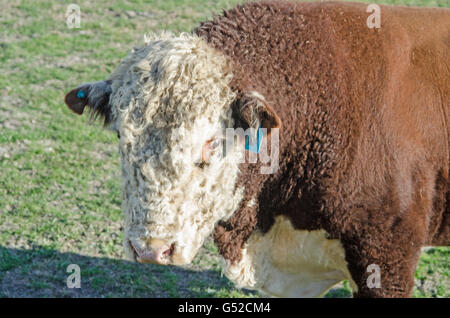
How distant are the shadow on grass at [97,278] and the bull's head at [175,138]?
78.4 inches

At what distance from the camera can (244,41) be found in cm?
342

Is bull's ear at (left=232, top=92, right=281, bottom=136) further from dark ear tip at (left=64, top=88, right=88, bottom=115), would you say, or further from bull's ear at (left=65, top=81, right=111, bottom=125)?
dark ear tip at (left=64, top=88, right=88, bottom=115)

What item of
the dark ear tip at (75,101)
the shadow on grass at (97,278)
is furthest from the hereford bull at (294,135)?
the shadow on grass at (97,278)

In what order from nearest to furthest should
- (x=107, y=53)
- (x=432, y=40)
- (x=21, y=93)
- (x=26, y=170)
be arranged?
(x=432, y=40) < (x=26, y=170) < (x=21, y=93) < (x=107, y=53)

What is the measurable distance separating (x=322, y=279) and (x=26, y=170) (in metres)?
4.11

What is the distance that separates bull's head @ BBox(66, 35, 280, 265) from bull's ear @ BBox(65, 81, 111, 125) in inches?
5.3

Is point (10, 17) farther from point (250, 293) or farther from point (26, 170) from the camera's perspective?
point (250, 293)

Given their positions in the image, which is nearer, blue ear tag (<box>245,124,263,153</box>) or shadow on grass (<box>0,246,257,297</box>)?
blue ear tag (<box>245,124,263,153</box>)

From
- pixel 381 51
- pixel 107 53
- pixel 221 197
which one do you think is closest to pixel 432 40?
pixel 381 51

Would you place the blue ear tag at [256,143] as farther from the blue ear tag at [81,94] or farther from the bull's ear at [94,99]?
the blue ear tag at [81,94]

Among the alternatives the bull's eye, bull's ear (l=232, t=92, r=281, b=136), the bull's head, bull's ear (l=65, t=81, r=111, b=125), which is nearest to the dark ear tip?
bull's ear (l=65, t=81, r=111, b=125)

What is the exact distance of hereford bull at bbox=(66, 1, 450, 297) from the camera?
121 inches

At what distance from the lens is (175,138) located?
300 cm
